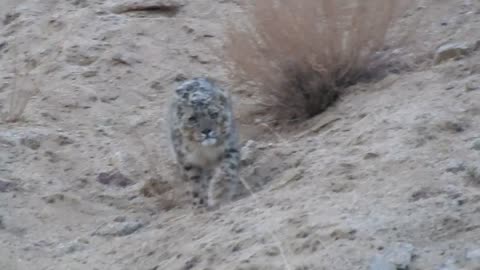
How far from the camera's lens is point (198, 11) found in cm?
911

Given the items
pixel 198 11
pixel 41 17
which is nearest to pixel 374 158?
pixel 198 11

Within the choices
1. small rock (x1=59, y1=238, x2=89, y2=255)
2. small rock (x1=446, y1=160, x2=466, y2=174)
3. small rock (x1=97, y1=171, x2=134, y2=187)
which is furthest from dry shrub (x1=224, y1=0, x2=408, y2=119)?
small rock (x1=446, y1=160, x2=466, y2=174)

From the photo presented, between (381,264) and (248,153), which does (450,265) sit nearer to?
(381,264)

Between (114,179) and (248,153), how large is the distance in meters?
0.84

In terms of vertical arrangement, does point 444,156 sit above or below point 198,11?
above

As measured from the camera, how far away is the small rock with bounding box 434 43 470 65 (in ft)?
22.1

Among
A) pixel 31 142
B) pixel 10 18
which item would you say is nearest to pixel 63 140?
pixel 31 142

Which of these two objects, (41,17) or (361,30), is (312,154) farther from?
(41,17)

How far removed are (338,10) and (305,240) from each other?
233 cm

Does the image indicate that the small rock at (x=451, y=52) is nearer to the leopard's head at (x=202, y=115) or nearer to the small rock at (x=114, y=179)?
the leopard's head at (x=202, y=115)

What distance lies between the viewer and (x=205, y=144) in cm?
626

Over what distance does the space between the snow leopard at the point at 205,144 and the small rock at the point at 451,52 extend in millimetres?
1307

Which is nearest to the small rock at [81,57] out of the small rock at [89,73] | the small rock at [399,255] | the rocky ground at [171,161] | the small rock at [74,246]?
the rocky ground at [171,161]

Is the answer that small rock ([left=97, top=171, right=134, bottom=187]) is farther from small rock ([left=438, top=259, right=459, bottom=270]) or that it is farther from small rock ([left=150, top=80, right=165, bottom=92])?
small rock ([left=438, top=259, right=459, bottom=270])
